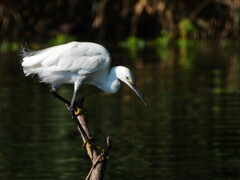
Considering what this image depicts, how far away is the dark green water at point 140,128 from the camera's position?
498 inches

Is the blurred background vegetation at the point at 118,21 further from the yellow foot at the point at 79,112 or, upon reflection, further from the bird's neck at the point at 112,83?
the yellow foot at the point at 79,112

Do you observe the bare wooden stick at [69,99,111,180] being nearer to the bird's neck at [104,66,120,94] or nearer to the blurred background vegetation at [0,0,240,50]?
the bird's neck at [104,66,120,94]

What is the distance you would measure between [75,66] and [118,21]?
24027 millimetres

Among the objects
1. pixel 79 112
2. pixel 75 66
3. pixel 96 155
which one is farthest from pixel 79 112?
pixel 96 155

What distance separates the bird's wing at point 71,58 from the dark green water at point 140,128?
9.14ft

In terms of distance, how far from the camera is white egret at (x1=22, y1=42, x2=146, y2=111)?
9.46 m

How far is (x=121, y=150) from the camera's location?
13.9m

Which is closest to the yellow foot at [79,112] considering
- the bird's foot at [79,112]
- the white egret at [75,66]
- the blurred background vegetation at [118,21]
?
the bird's foot at [79,112]

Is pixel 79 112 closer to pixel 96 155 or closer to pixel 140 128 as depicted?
pixel 96 155

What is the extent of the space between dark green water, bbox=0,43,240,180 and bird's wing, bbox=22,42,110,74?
2.79m

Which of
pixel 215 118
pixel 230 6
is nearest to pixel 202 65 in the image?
pixel 230 6

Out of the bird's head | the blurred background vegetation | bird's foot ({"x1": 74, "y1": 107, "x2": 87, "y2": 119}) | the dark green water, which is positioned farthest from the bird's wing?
the blurred background vegetation

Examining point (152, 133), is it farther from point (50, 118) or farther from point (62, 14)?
point (62, 14)

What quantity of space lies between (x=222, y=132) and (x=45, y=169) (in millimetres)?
3633
